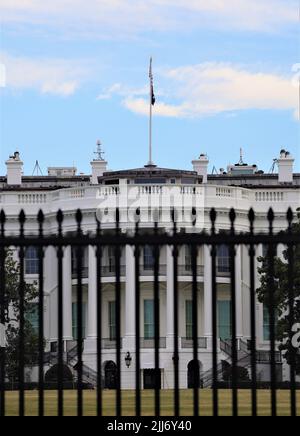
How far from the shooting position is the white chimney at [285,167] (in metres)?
95.4

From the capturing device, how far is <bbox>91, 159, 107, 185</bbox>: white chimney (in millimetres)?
94125

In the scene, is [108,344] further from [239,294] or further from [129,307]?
[239,294]

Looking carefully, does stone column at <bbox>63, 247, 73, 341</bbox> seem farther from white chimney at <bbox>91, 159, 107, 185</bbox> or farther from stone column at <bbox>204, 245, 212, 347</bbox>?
white chimney at <bbox>91, 159, 107, 185</bbox>

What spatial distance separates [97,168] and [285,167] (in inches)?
444

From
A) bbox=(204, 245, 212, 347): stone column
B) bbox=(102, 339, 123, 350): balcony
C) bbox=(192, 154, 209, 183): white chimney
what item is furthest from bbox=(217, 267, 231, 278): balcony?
bbox=(192, 154, 209, 183): white chimney

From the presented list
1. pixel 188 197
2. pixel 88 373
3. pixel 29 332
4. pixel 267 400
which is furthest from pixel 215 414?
pixel 188 197

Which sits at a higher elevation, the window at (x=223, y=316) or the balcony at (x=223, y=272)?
the balcony at (x=223, y=272)

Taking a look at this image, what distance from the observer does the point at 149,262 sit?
265 feet

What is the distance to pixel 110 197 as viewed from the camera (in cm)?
8562

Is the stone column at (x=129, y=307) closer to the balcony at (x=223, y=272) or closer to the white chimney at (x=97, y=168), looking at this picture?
the balcony at (x=223, y=272)

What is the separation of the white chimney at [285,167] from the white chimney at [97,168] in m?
10.5

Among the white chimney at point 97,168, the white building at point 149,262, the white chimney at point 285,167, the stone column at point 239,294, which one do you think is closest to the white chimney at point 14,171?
the white building at point 149,262
